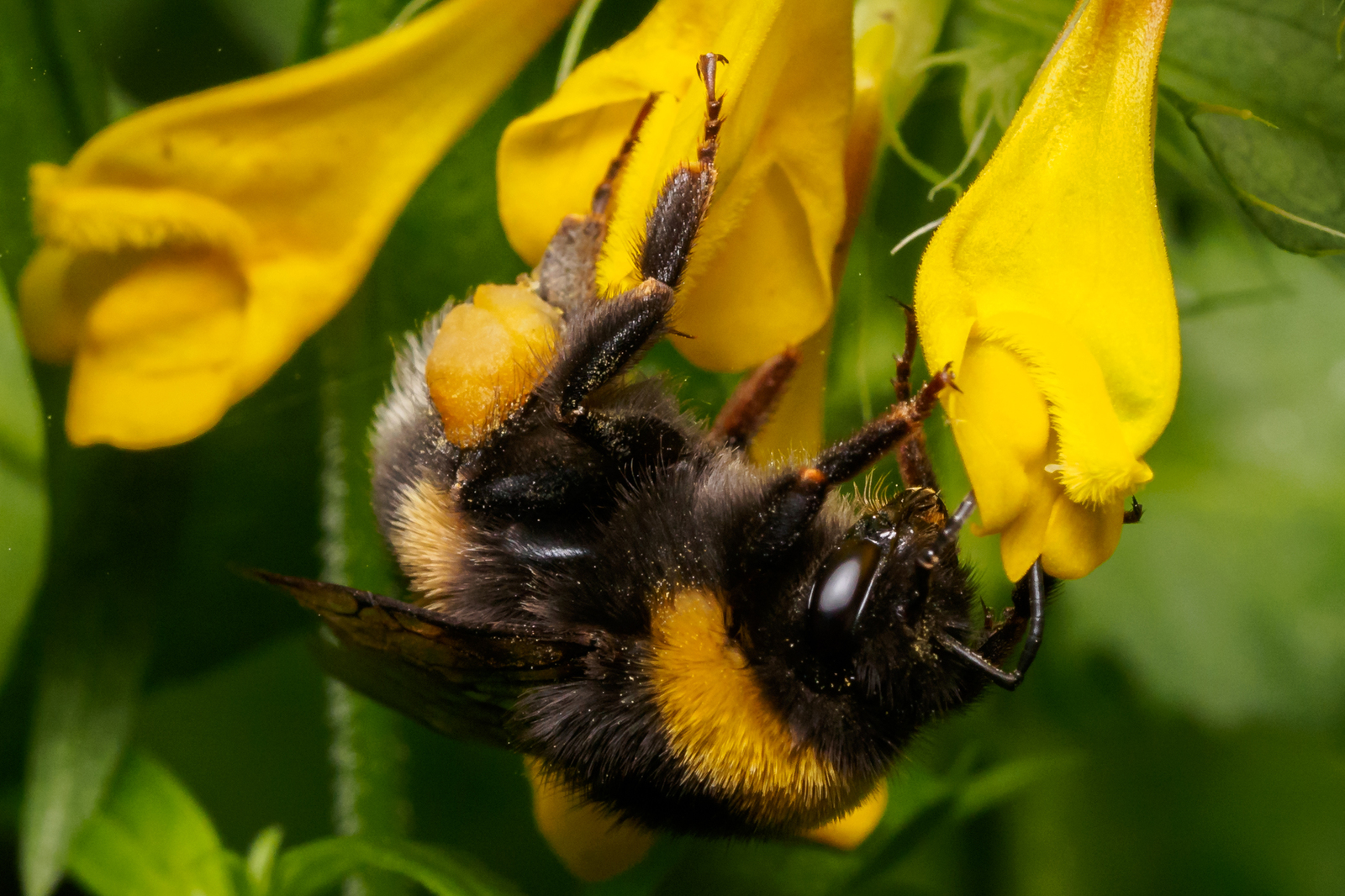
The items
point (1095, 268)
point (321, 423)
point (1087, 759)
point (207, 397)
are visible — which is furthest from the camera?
point (1087, 759)

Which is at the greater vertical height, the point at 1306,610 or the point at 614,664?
the point at 614,664

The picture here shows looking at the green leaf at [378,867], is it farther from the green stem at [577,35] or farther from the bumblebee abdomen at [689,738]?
the green stem at [577,35]

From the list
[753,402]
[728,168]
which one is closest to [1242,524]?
[753,402]

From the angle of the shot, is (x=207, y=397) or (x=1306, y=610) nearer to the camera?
(x=207, y=397)

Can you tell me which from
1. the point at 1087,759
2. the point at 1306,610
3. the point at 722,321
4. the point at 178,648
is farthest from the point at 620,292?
the point at 1306,610

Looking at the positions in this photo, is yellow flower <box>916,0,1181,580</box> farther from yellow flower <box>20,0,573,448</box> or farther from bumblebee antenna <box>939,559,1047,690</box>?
yellow flower <box>20,0,573,448</box>

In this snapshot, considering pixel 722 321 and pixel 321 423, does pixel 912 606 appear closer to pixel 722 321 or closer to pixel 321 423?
pixel 722 321

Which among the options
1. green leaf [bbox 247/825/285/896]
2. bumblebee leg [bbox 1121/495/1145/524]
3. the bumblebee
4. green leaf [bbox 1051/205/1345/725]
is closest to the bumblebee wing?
the bumblebee
